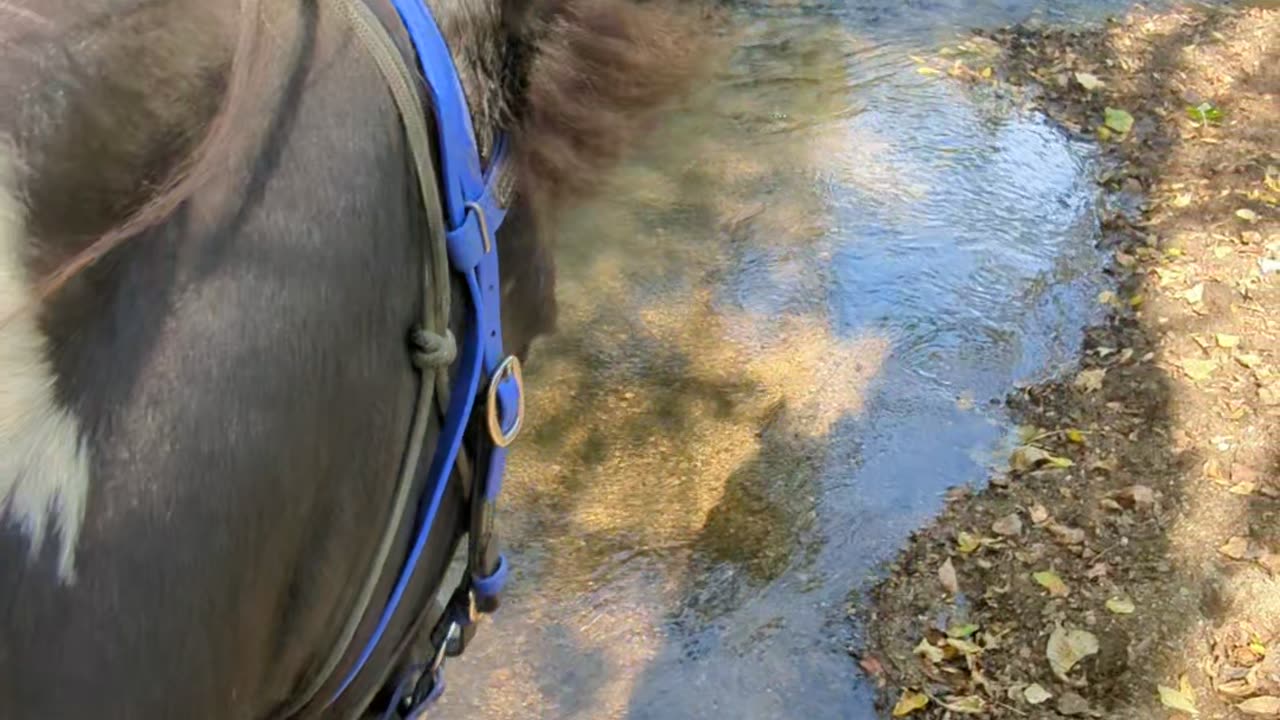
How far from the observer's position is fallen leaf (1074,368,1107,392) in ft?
11.2

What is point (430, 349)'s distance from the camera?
3.58 feet

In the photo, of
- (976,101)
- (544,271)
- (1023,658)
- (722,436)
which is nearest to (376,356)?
(544,271)

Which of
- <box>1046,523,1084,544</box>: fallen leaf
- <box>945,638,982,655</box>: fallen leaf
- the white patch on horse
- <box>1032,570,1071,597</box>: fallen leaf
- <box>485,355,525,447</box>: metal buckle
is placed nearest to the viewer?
the white patch on horse

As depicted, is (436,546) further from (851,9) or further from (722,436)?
(851,9)

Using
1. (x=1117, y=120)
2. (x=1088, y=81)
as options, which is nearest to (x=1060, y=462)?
(x=1117, y=120)

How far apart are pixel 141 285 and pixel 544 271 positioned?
26.9 inches

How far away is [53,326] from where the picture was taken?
801 mm

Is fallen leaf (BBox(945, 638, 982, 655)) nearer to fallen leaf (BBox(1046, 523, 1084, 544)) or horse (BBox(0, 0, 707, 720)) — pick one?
fallen leaf (BBox(1046, 523, 1084, 544))

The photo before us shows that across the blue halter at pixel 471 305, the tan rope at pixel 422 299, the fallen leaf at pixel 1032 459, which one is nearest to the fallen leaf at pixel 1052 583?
the fallen leaf at pixel 1032 459

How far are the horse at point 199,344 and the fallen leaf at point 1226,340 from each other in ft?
9.89

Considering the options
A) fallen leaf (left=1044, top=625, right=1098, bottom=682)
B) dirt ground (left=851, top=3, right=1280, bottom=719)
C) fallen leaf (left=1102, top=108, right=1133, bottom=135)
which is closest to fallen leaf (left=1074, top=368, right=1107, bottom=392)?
dirt ground (left=851, top=3, right=1280, bottom=719)

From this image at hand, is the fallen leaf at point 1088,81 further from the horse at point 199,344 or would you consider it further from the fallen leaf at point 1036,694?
the horse at point 199,344

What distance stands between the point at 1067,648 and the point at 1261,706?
1.30 feet

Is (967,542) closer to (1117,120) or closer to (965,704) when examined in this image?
(965,704)
